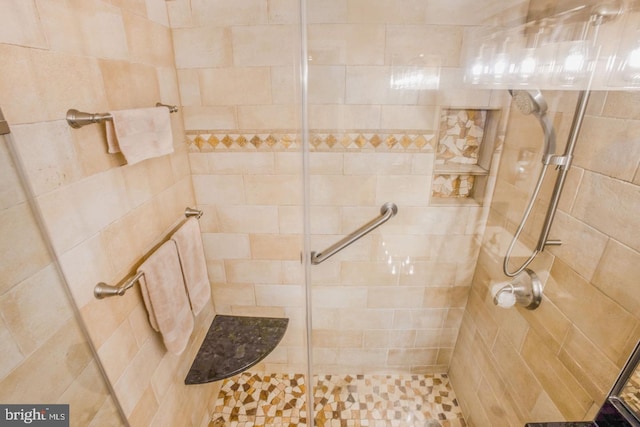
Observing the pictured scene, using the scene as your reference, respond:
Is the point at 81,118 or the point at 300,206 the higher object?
the point at 81,118

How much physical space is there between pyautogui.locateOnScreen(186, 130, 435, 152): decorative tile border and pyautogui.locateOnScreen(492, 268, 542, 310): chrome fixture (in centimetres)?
72

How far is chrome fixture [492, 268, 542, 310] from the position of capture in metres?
1.20

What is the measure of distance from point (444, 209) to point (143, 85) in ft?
5.04

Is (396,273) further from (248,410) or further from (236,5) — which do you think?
(236,5)

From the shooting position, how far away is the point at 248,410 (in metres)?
1.78

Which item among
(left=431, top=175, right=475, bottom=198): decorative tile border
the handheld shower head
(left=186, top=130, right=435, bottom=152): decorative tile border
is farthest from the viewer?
(left=431, top=175, right=475, bottom=198): decorative tile border

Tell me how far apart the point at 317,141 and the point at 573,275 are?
1.18 meters

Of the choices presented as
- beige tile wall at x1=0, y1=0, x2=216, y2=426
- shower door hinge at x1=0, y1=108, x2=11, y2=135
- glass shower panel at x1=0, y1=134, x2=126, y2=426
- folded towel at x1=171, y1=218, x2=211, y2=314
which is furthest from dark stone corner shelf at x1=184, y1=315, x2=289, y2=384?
shower door hinge at x1=0, y1=108, x2=11, y2=135

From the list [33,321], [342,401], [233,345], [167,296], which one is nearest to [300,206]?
[167,296]

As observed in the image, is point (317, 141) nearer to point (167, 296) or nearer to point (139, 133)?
point (139, 133)

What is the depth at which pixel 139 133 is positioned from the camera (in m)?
1.00

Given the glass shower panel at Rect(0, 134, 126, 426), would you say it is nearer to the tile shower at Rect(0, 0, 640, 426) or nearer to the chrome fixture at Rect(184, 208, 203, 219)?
the tile shower at Rect(0, 0, 640, 426)

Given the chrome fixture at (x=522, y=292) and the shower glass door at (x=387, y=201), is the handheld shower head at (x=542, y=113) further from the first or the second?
the chrome fixture at (x=522, y=292)

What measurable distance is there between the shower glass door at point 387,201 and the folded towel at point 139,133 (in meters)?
0.65
